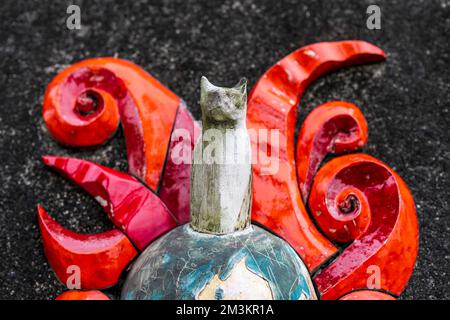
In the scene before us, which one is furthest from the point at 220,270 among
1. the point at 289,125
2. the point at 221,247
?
the point at 289,125

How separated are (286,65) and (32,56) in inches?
33.4

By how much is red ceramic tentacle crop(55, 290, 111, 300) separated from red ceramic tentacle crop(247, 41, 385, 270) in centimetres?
48

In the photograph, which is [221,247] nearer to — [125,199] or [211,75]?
[125,199]

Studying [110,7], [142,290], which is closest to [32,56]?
[110,7]

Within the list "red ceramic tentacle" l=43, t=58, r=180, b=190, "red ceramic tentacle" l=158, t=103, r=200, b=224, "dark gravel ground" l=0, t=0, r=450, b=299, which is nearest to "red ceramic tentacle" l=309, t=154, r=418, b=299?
"dark gravel ground" l=0, t=0, r=450, b=299


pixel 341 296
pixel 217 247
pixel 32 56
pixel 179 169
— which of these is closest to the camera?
pixel 217 247

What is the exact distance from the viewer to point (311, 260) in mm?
1948

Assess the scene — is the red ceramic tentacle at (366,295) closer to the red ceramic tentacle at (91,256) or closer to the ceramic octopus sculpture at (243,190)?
the ceramic octopus sculpture at (243,190)

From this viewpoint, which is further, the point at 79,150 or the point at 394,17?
the point at 394,17

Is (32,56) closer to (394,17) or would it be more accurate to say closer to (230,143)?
(230,143)

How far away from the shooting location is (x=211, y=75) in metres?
2.26

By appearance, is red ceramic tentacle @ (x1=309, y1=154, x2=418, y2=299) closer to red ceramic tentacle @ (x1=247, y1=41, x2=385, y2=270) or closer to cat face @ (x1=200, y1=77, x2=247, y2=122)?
red ceramic tentacle @ (x1=247, y1=41, x2=385, y2=270)

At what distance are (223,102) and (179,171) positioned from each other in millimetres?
434

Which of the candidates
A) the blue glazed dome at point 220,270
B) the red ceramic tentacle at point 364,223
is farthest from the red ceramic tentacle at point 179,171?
the red ceramic tentacle at point 364,223
